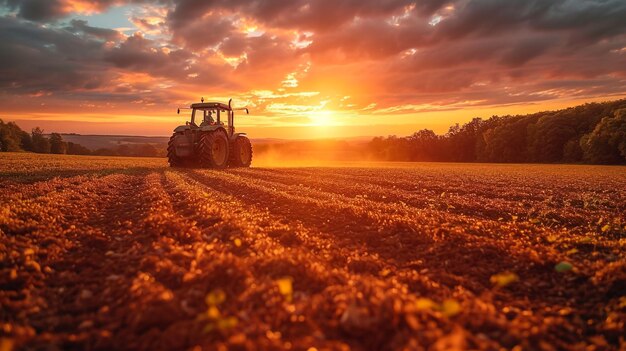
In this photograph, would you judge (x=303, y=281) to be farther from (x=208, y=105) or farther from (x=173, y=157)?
(x=173, y=157)

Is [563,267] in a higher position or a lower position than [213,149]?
lower

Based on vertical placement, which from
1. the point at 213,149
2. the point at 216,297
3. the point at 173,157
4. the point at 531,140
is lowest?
the point at 216,297

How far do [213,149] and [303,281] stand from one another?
2392 cm

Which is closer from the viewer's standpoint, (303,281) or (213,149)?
(303,281)

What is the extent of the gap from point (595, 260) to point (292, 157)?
6587 centimetres

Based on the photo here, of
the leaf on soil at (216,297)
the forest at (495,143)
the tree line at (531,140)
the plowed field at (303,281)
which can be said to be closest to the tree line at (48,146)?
the forest at (495,143)

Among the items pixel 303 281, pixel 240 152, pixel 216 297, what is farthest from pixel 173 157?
pixel 216 297

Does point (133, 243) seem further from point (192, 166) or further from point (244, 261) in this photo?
point (192, 166)

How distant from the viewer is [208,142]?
25.8 meters

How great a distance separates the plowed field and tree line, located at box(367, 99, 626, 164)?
64.2m

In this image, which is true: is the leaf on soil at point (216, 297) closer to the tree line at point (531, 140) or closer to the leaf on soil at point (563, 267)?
the leaf on soil at point (563, 267)

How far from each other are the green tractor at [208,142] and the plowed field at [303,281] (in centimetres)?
1651

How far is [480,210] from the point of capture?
38.1ft

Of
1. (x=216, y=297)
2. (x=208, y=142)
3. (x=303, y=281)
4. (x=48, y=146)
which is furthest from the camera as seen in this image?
(x=48, y=146)
